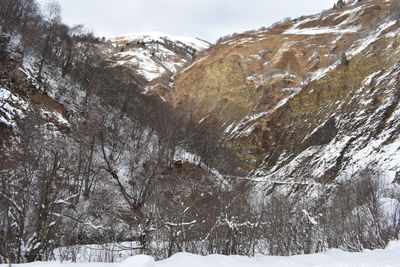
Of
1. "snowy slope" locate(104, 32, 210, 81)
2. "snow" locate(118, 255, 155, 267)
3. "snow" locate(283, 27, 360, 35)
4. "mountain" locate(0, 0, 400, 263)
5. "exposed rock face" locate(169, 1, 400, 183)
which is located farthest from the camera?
"snowy slope" locate(104, 32, 210, 81)

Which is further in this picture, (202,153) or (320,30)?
(320,30)

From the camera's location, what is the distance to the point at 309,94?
3616cm

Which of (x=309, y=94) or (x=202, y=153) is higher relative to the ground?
(x=309, y=94)

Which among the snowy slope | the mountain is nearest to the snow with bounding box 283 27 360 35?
the mountain

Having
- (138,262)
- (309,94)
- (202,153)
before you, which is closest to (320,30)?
(309,94)

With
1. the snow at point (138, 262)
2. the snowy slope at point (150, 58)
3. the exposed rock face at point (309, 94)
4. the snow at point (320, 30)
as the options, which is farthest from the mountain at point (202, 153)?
the snowy slope at point (150, 58)

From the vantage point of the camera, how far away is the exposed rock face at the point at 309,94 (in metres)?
27.0

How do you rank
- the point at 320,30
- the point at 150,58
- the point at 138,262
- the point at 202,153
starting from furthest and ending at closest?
the point at 150,58, the point at 320,30, the point at 202,153, the point at 138,262

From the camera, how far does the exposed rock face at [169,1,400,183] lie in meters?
27.0

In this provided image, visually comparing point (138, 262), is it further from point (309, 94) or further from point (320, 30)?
point (320, 30)

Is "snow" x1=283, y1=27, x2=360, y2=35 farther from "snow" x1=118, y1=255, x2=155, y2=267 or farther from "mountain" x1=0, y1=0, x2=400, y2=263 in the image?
"snow" x1=118, y1=255, x2=155, y2=267

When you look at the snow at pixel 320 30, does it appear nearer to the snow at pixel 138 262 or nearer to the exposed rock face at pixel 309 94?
the exposed rock face at pixel 309 94

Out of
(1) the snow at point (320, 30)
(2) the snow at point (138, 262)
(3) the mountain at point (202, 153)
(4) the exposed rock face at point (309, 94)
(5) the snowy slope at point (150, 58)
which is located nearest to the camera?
(2) the snow at point (138, 262)

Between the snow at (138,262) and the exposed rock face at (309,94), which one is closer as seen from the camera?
the snow at (138,262)
